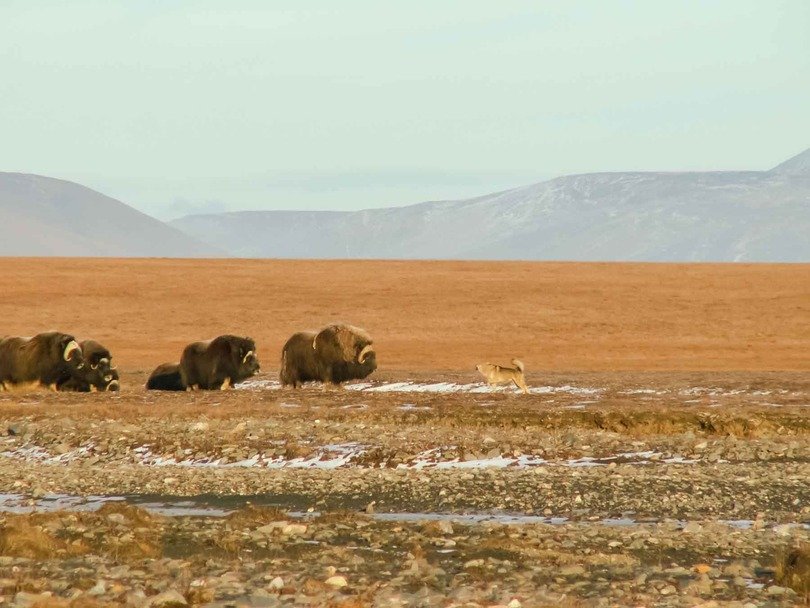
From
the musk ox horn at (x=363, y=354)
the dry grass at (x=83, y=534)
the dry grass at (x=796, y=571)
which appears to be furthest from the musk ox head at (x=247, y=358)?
the dry grass at (x=796, y=571)

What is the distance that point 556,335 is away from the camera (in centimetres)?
5097

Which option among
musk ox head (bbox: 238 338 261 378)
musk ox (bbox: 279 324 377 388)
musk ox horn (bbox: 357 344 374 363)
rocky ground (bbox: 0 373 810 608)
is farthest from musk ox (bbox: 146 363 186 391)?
rocky ground (bbox: 0 373 810 608)

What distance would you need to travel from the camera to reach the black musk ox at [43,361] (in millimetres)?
32125

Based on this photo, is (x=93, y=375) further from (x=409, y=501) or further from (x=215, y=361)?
(x=409, y=501)

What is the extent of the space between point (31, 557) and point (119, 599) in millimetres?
2086

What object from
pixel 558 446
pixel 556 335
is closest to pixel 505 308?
pixel 556 335

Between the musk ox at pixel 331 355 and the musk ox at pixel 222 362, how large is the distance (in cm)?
108

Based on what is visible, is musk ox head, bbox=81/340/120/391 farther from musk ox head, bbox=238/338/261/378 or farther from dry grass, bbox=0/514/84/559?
dry grass, bbox=0/514/84/559

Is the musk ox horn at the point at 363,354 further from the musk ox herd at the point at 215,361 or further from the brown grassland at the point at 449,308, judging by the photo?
the brown grassland at the point at 449,308

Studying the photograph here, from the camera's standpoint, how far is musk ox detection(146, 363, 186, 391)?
33391mm

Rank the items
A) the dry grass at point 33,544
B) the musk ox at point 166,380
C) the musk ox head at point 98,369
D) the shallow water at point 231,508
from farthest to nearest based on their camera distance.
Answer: the musk ox at point 166,380 → the musk ox head at point 98,369 → the shallow water at point 231,508 → the dry grass at point 33,544

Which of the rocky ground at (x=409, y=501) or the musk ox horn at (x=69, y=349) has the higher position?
the musk ox horn at (x=69, y=349)

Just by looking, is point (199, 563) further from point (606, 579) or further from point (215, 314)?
point (215, 314)

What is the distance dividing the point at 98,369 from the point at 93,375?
247mm
